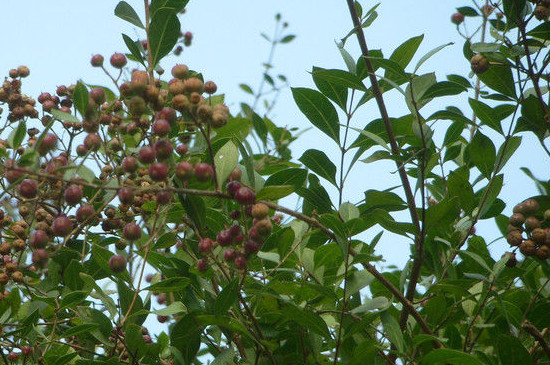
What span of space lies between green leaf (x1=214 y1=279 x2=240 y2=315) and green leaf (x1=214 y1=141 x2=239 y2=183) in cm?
21

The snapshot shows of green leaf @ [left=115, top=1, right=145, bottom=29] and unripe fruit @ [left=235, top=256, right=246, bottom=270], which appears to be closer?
unripe fruit @ [left=235, top=256, right=246, bottom=270]

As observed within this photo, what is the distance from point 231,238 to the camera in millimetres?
1364

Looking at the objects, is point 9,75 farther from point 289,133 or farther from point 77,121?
point 289,133

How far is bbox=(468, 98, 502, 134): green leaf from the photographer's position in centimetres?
176

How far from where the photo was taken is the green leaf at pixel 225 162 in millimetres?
1378

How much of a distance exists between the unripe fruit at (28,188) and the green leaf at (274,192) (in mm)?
441

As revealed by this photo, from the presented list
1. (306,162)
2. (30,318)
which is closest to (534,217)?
(306,162)

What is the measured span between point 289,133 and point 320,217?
166cm

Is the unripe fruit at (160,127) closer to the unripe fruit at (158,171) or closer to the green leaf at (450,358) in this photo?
the unripe fruit at (158,171)

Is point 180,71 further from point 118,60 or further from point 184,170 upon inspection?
point 118,60

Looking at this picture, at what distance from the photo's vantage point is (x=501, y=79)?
1.73 metres

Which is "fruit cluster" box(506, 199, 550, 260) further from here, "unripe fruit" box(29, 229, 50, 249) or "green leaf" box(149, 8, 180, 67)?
"unripe fruit" box(29, 229, 50, 249)

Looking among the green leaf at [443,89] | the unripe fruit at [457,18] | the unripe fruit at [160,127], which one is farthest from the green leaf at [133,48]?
the unripe fruit at [457,18]

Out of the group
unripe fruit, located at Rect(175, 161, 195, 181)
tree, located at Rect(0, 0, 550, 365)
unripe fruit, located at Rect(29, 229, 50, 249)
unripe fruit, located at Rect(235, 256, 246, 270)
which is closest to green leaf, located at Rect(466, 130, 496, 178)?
tree, located at Rect(0, 0, 550, 365)
